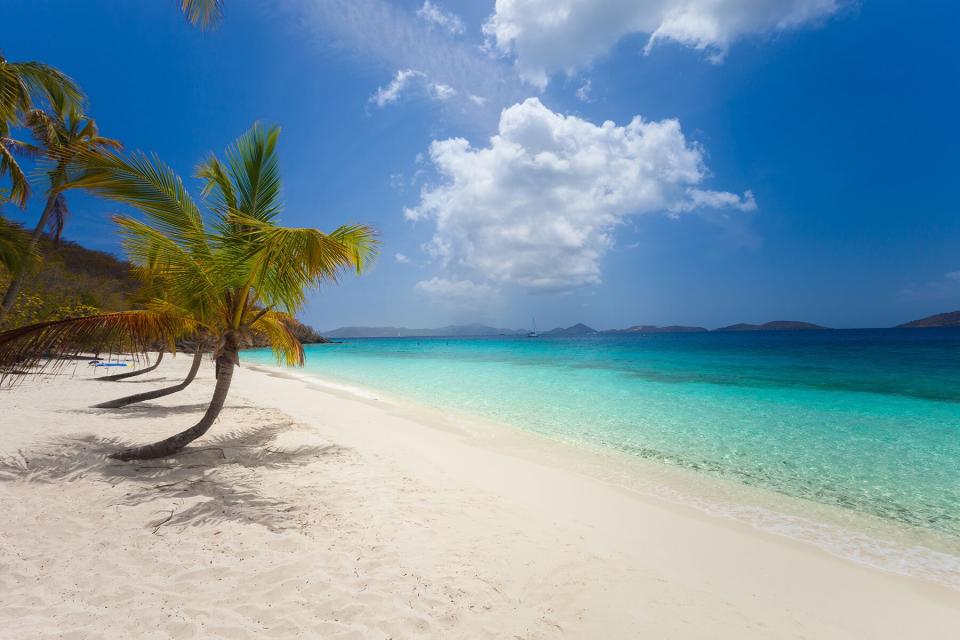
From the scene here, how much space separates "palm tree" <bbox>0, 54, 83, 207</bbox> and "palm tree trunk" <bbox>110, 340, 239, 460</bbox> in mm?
5050

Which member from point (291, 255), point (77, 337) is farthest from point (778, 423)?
point (77, 337)

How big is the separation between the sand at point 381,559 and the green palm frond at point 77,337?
1294 mm

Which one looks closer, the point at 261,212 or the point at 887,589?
the point at 887,589

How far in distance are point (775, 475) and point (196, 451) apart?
8704 mm

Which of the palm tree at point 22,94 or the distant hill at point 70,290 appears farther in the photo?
the distant hill at point 70,290

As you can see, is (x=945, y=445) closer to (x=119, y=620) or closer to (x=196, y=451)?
(x=119, y=620)

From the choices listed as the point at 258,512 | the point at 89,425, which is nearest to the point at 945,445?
the point at 258,512

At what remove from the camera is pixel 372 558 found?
10.1ft

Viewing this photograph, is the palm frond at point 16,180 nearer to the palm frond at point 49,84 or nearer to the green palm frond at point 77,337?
the palm frond at point 49,84

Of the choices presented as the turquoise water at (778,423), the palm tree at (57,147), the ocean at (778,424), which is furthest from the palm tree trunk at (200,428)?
the turquoise water at (778,423)

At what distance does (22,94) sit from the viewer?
6.57 m

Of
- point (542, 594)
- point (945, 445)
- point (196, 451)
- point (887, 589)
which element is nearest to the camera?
point (542, 594)

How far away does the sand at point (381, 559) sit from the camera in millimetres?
Answer: 2414

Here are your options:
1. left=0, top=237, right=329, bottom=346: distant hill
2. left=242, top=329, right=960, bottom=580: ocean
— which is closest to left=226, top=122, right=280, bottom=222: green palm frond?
left=0, top=237, right=329, bottom=346: distant hill
